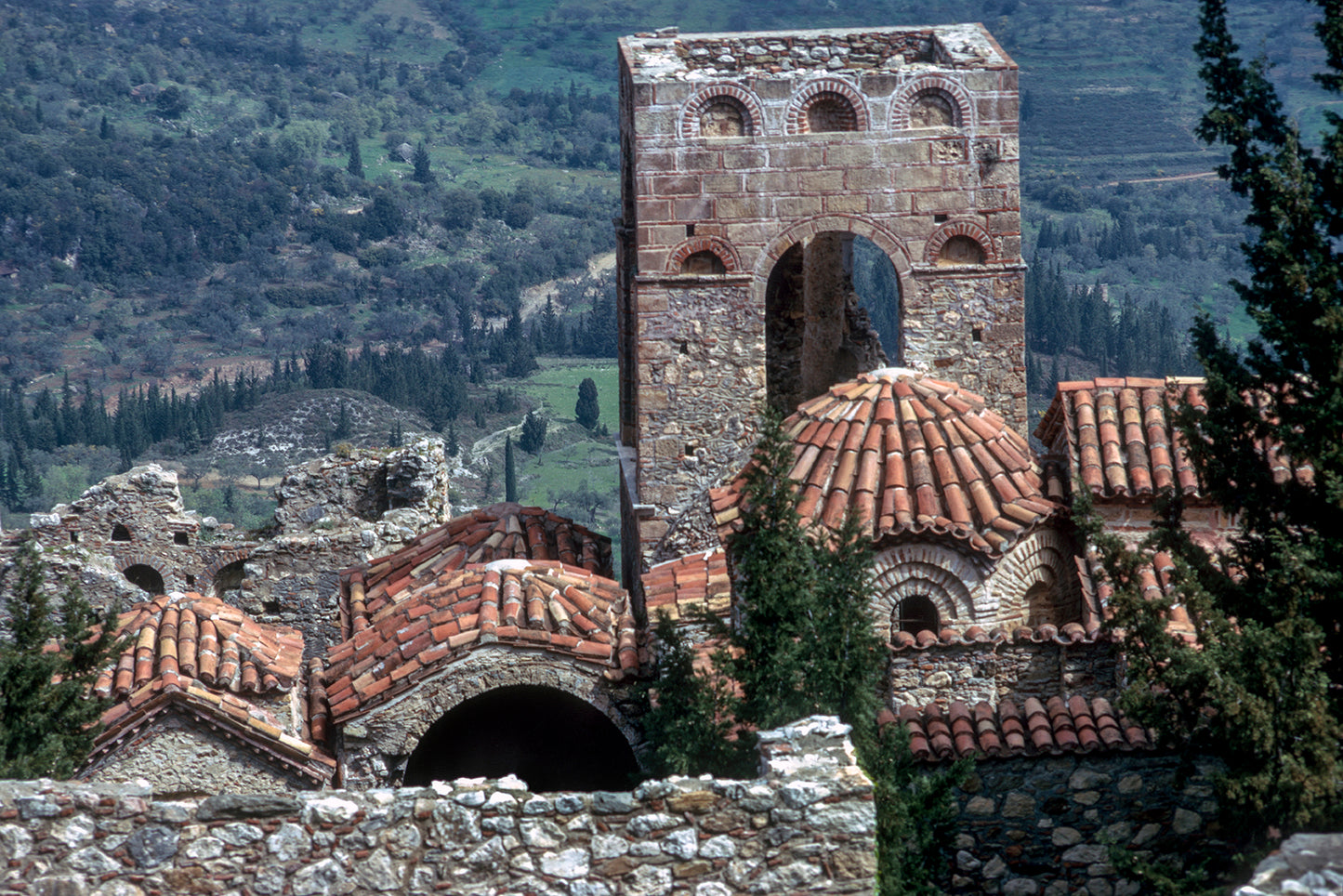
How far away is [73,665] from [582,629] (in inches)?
129

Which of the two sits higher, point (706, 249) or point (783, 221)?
point (783, 221)

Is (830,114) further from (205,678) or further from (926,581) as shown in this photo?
(205,678)

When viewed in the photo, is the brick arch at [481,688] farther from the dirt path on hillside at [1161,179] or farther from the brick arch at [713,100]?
the dirt path on hillside at [1161,179]

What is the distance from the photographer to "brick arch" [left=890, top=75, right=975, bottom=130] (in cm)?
1452

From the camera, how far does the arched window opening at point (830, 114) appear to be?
47.8ft

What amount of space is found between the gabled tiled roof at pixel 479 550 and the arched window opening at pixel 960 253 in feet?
11.4

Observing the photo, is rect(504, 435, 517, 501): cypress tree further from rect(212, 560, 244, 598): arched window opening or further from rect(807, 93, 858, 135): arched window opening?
rect(807, 93, 858, 135): arched window opening

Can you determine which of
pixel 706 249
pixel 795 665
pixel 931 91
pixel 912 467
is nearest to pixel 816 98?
pixel 931 91

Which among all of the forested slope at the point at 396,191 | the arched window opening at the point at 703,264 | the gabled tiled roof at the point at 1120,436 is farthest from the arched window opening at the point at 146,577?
the forested slope at the point at 396,191

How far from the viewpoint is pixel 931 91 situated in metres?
14.6

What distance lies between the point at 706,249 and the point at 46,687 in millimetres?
6252

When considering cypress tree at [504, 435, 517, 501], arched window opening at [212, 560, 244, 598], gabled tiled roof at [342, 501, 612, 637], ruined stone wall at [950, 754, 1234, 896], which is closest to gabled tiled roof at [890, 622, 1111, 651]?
ruined stone wall at [950, 754, 1234, 896]

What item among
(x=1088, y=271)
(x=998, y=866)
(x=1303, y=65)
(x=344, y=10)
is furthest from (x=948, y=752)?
(x=344, y=10)

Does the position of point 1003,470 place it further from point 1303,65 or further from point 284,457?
point 1303,65
